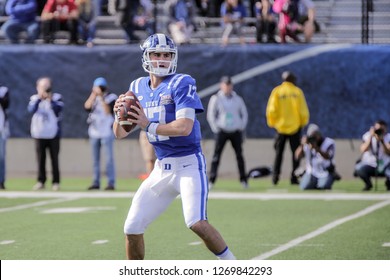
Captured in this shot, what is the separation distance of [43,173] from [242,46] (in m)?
4.89

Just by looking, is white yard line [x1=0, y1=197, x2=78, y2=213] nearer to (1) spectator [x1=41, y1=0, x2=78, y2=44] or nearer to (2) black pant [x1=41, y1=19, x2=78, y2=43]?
(2) black pant [x1=41, y1=19, x2=78, y2=43]

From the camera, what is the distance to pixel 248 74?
2231cm

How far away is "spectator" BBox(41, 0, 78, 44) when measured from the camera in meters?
23.2

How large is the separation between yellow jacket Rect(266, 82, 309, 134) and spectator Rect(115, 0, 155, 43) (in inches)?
137

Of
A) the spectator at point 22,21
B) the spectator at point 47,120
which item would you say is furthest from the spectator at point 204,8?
the spectator at point 47,120

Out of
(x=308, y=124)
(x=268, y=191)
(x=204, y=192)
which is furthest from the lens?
(x=308, y=124)

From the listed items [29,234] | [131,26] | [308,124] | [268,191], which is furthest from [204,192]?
[131,26]

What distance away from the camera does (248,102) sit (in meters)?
22.3

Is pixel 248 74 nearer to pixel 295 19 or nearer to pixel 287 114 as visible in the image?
pixel 295 19

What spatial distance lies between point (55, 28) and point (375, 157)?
23.7ft

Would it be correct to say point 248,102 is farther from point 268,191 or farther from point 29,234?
point 29,234

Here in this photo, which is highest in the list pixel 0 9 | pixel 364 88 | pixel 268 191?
pixel 0 9

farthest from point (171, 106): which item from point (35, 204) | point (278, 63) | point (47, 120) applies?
point (278, 63)

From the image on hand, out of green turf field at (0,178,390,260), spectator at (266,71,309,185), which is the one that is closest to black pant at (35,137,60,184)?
green turf field at (0,178,390,260)
